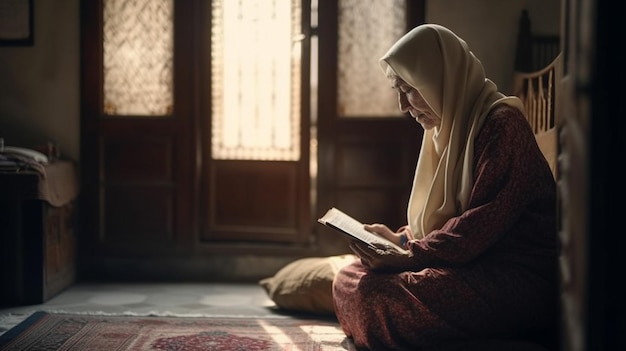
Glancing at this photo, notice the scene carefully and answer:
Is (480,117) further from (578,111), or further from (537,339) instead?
(578,111)

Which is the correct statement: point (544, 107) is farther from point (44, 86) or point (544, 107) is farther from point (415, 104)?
point (44, 86)

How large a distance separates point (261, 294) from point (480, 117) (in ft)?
6.52

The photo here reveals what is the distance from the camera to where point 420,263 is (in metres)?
2.90

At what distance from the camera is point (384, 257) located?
291 cm

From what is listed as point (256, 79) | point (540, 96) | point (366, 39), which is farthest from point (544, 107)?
point (256, 79)

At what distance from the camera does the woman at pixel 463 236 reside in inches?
106

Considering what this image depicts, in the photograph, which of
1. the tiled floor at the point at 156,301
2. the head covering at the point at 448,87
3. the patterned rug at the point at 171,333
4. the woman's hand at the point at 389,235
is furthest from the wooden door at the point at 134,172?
the head covering at the point at 448,87

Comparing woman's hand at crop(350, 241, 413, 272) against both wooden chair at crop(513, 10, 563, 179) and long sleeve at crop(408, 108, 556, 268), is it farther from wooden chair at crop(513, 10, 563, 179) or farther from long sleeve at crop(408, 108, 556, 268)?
wooden chair at crop(513, 10, 563, 179)

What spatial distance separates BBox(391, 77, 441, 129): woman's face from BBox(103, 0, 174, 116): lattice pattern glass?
203cm

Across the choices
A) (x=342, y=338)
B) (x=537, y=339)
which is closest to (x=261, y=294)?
(x=342, y=338)

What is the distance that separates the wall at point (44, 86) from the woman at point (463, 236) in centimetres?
235

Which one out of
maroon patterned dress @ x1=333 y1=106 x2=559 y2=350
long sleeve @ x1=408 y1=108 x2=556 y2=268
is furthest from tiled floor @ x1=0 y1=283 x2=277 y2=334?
long sleeve @ x1=408 y1=108 x2=556 y2=268

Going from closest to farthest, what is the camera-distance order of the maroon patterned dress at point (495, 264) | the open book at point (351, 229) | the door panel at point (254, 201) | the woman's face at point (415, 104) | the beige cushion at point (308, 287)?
the maroon patterned dress at point (495, 264) < the open book at point (351, 229) < the woman's face at point (415, 104) < the beige cushion at point (308, 287) < the door panel at point (254, 201)

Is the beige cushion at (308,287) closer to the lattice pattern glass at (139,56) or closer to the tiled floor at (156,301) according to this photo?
the tiled floor at (156,301)
